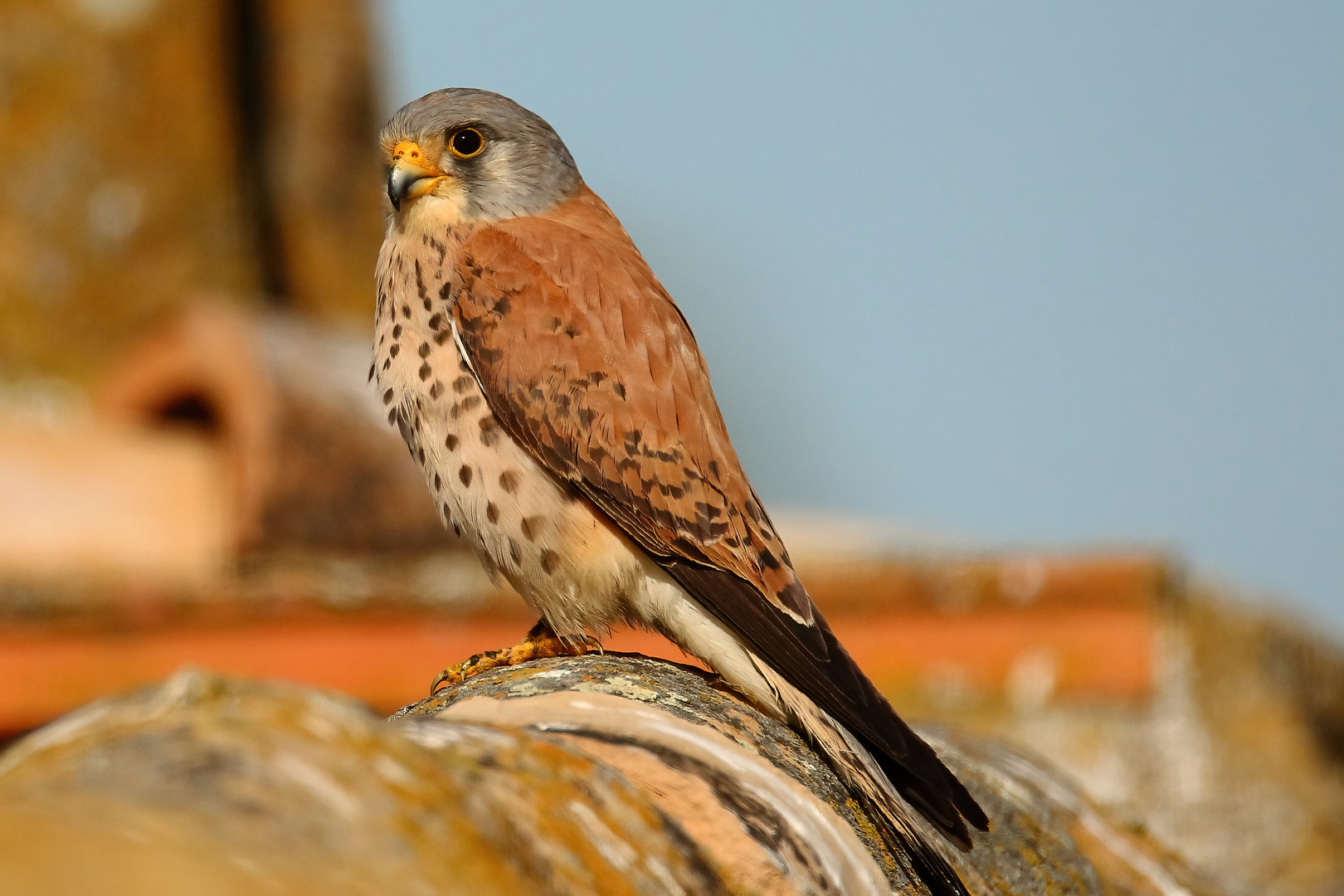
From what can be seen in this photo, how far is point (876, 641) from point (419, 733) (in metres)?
3.64

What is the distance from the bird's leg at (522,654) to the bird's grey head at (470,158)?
0.89 meters

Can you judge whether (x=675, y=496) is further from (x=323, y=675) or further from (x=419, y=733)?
(x=323, y=675)

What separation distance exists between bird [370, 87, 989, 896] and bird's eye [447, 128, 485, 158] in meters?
0.20

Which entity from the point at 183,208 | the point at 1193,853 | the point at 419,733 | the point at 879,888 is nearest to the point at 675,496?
the point at 879,888

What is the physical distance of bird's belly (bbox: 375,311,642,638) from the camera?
2551mm

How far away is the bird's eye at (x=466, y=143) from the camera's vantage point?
302 centimetres

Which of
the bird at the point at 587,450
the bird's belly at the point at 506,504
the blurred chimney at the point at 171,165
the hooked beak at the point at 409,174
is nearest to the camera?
the bird at the point at 587,450

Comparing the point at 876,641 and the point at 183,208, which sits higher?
the point at 183,208

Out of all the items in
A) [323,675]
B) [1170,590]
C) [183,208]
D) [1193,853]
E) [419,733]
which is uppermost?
[183,208]

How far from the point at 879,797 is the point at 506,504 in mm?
996

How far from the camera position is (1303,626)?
6.01m

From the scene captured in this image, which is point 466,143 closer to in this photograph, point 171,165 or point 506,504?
point 506,504

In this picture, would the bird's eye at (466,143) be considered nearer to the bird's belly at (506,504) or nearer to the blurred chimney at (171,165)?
the bird's belly at (506,504)

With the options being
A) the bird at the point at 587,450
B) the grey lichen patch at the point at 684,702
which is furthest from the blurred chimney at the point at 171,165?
the grey lichen patch at the point at 684,702
